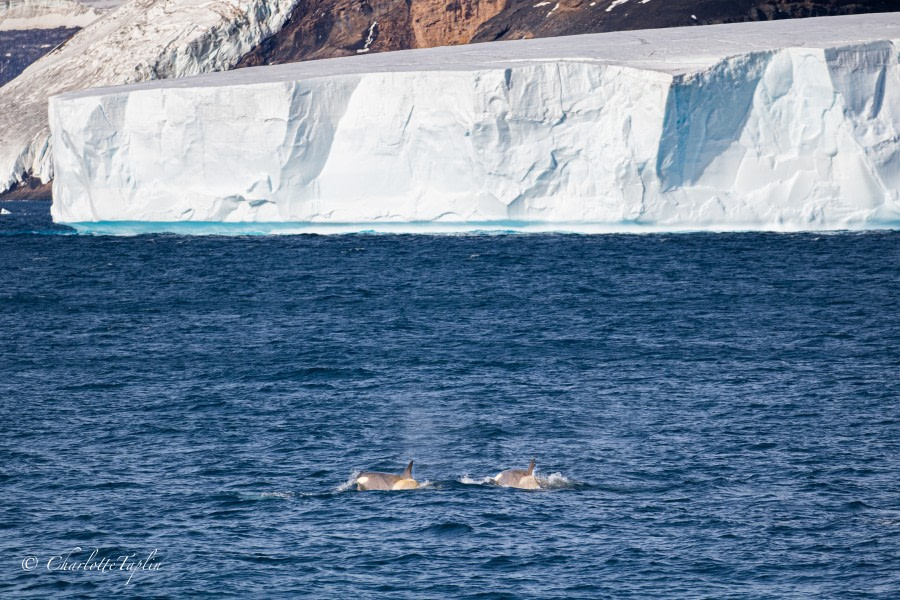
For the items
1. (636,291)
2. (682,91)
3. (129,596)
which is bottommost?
(636,291)

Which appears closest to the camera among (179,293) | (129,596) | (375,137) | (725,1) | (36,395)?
(129,596)

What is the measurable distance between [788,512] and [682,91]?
67.4ft

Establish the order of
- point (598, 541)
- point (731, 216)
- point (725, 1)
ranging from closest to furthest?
point (598, 541)
point (731, 216)
point (725, 1)

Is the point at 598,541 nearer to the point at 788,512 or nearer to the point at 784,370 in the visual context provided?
the point at 788,512

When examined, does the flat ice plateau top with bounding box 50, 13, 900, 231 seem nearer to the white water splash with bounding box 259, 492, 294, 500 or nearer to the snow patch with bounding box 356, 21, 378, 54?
the white water splash with bounding box 259, 492, 294, 500

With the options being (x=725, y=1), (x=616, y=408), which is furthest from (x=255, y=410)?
(x=725, y=1)

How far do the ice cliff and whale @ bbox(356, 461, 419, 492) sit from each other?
202 feet

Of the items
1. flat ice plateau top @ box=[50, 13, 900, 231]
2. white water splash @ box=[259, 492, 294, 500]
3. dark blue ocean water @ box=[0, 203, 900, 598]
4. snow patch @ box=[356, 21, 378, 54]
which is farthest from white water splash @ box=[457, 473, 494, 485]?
snow patch @ box=[356, 21, 378, 54]

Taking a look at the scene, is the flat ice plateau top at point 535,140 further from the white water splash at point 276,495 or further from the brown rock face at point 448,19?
the brown rock face at point 448,19

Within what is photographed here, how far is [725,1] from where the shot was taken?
53.4m

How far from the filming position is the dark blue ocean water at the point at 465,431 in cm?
1221

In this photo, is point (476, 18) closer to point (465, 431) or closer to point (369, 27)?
point (369, 27)

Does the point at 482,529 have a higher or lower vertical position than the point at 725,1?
lower
